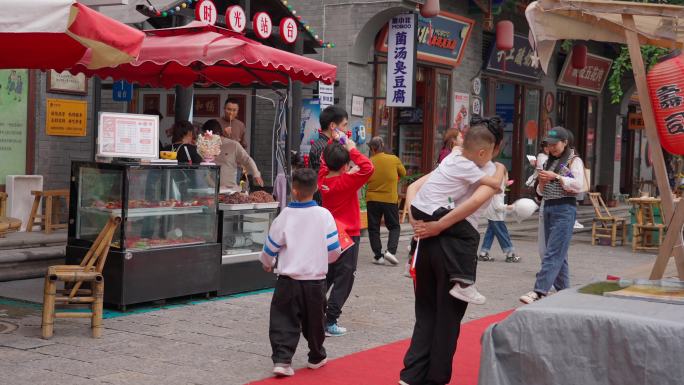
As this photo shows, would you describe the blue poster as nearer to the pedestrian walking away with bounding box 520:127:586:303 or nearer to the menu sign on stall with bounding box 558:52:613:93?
the pedestrian walking away with bounding box 520:127:586:303

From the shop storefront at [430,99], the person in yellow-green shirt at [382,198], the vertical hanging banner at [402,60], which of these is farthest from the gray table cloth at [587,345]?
the shop storefront at [430,99]

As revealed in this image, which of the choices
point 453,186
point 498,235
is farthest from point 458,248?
point 498,235

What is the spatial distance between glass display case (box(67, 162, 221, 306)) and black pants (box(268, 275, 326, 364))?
7.67ft

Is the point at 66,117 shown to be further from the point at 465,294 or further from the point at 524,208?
the point at 465,294

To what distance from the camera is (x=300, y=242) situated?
6.14m

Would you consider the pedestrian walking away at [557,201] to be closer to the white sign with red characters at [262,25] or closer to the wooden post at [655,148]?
the wooden post at [655,148]

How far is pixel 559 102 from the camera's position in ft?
79.6

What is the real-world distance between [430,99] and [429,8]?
9.13ft

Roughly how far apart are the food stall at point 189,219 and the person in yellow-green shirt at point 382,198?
1.93 m

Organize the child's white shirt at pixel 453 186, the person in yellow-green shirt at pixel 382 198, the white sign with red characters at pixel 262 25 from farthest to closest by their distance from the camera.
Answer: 1. the white sign with red characters at pixel 262 25
2. the person in yellow-green shirt at pixel 382 198
3. the child's white shirt at pixel 453 186

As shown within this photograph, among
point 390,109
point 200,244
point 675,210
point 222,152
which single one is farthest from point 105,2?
point 390,109

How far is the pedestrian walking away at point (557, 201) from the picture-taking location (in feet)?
29.7

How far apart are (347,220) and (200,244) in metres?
2.00

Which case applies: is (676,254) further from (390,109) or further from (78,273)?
(390,109)
